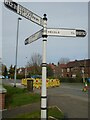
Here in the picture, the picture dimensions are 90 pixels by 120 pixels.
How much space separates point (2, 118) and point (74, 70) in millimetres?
85365

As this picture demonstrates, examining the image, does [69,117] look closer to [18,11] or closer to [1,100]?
[1,100]

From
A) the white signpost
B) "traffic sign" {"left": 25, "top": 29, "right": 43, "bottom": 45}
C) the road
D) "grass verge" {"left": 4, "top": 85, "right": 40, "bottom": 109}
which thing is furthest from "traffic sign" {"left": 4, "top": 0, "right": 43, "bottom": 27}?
"grass verge" {"left": 4, "top": 85, "right": 40, "bottom": 109}

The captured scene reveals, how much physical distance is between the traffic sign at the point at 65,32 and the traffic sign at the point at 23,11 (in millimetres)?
Result: 243

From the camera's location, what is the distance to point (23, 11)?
4.48 meters

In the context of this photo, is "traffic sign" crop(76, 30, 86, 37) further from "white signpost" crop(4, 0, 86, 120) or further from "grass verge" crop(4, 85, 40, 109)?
"grass verge" crop(4, 85, 40, 109)

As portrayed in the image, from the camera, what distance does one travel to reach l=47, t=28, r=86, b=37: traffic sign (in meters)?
4.70

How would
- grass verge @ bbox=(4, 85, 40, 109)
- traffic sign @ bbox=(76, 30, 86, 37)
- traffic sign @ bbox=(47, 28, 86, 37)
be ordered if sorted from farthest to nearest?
grass verge @ bbox=(4, 85, 40, 109), traffic sign @ bbox=(76, 30, 86, 37), traffic sign @ bbox=(47, 28, 86, 37)

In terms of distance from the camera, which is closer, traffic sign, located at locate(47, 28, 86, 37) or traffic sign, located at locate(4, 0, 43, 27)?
traffic sign, located at locate(4, 0, 43, 27)

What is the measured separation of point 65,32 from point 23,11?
0.90 meters

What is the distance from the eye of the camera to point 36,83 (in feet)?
105

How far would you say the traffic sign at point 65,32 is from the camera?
4703mm

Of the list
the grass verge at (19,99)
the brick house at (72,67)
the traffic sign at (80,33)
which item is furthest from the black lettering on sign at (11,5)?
the brick house at (72,67)

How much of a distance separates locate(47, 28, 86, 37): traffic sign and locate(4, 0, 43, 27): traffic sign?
0.24 metres

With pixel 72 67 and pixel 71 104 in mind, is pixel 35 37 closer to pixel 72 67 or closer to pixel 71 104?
pixel 71 104
